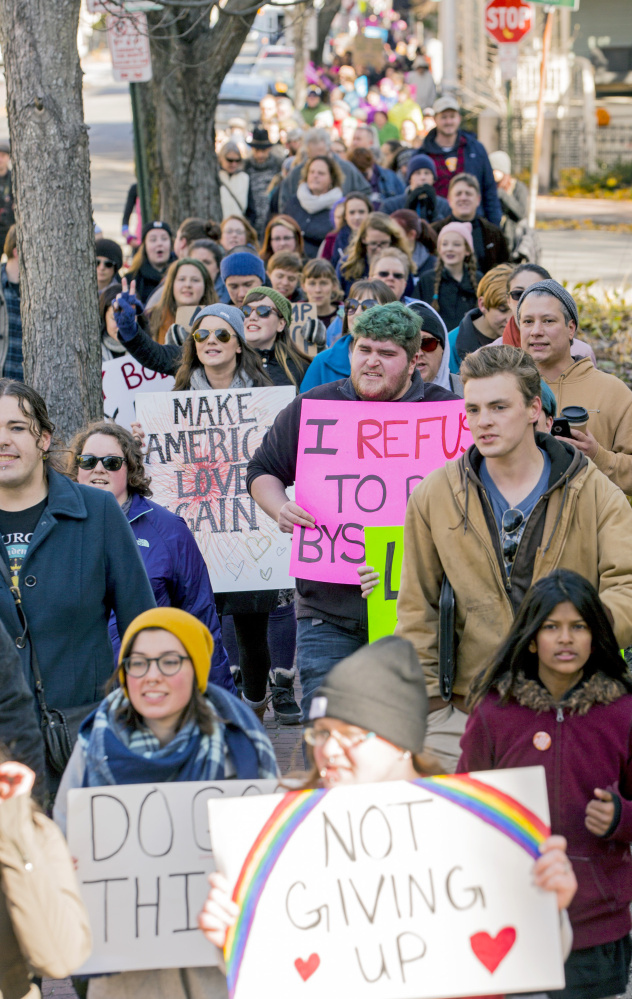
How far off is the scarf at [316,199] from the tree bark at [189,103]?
1274mm

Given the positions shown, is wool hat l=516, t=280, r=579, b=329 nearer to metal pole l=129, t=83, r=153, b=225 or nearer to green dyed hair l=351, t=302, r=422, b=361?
green dyed hair l=351, t=302, r=422, b=361

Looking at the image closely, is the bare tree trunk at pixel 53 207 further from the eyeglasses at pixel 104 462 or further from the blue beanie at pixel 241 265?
the eyeglasses at pixel 104 462

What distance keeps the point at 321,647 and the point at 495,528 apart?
1.16 metres

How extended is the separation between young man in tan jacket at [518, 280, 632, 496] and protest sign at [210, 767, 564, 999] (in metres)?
2.21

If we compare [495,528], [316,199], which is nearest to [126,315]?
[495,528]

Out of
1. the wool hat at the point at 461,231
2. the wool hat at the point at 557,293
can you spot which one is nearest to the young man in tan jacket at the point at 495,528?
the wool hat at the point at 557,293

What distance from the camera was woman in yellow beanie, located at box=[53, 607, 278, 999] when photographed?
320 centimetres

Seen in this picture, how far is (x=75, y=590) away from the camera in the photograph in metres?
4.07

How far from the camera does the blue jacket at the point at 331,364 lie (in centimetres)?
598

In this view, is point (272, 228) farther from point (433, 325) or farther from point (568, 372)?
point (568, 372)

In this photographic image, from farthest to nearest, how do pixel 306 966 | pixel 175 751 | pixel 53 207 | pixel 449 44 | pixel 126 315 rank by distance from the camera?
pixel 449 44 → pixel 126 315 → pixel 53 207 → pixel 175 751 → pixel 306 966

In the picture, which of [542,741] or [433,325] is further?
[433,325]

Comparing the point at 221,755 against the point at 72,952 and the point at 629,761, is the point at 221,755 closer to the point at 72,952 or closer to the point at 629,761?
the point at 72,952

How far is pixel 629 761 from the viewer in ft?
10.8
